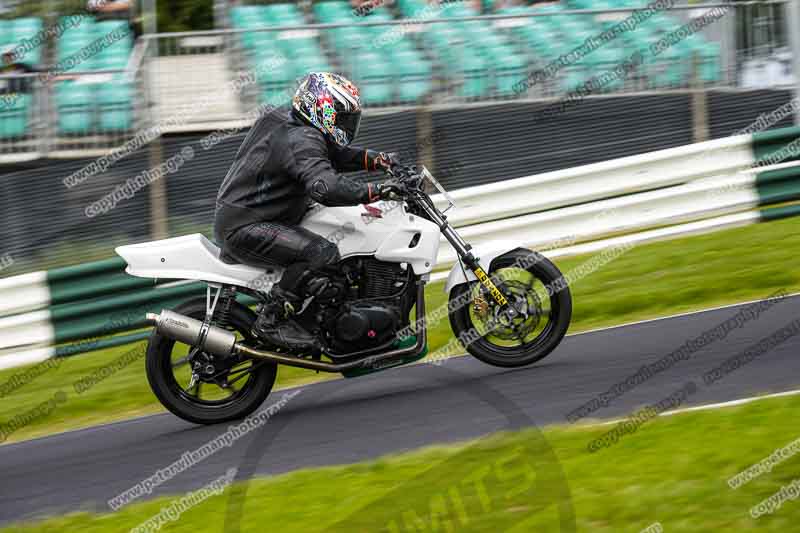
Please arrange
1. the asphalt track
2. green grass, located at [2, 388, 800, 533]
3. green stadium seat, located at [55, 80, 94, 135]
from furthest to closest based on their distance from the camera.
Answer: green stadium seat, located at [55, 80, 94, 135]
the asphalt track
green grass, located at [2, 388, 800, 533]

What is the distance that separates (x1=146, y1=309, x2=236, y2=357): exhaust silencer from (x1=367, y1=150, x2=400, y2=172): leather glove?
1446mm

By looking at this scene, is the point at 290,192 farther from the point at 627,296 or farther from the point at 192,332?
the point at 627,296

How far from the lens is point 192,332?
6559 mm

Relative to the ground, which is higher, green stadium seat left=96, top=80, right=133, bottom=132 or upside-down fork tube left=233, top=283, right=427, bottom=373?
green stadium seat left=96, top=80, right=133, bottom=132

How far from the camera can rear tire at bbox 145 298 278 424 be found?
6.67 metres

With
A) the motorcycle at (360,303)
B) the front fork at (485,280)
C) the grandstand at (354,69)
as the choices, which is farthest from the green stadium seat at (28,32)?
the front fork at (485,280)

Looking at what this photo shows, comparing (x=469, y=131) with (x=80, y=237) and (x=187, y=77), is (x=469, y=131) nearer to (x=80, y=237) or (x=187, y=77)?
(x=187, y=77)

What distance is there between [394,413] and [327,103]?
6.33ft

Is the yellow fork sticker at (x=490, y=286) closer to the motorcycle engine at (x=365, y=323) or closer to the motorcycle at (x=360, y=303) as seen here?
the motorcycle at (x=360, y=303)

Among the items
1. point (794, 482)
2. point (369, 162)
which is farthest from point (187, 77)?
point (794, 482)

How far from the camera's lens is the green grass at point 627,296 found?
8102mm

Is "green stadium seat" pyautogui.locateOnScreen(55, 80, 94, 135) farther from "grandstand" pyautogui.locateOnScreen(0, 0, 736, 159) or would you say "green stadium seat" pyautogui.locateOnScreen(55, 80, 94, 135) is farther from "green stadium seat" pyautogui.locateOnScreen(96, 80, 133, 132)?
"green stadium seat" pyautogui.locateOnScreen(96, 80, 133, 132)

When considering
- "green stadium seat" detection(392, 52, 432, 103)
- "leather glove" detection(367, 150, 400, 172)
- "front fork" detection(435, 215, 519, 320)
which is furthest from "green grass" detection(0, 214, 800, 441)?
"green stadium seat" detection(392, 52, 432, 103)

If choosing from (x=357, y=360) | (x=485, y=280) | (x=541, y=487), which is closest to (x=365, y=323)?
(x=357, y=360)
